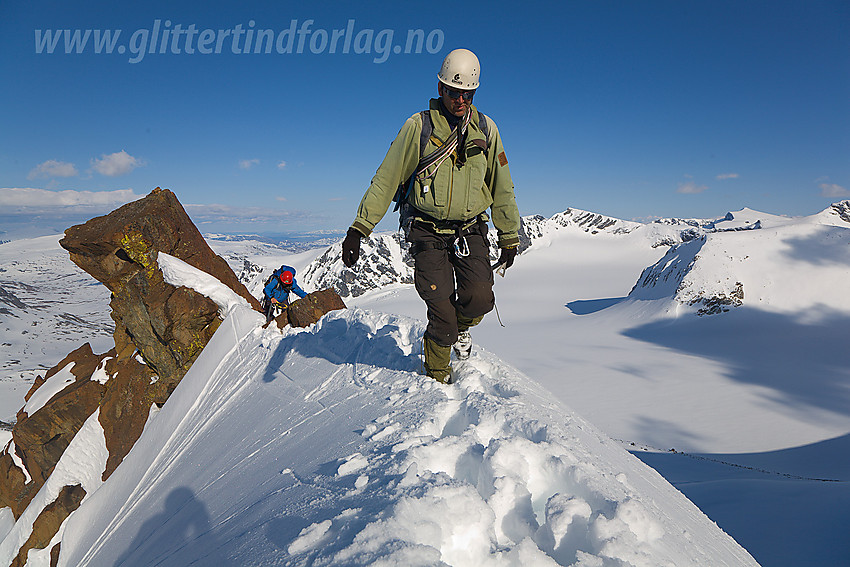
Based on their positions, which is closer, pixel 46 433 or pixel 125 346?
pixel 46 433

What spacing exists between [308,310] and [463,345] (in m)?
5.36

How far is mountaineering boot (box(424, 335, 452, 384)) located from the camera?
4543 millimetres

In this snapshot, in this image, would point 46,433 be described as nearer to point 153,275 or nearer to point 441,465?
point 153,275

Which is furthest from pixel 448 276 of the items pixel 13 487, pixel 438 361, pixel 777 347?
pixel 777 347

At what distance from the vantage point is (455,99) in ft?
12.5

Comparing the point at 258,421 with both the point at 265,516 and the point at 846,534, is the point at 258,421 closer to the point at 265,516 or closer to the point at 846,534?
the point at 265,516

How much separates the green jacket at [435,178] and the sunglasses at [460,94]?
9.0 inches

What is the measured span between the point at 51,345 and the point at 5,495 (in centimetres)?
20374

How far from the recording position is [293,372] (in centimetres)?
692

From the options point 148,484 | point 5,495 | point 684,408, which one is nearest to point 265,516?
point 148,484

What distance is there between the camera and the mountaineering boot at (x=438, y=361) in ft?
14.9

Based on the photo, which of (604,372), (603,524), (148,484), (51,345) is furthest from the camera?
(51,345)

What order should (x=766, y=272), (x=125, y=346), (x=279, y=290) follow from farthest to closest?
(x=766, y=272) < (x=125, y=346) < (x=279, y=290)

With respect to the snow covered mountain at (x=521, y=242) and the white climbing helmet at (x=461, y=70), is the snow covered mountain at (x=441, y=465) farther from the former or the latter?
the snow covered mountain at (x=521, y=242)
